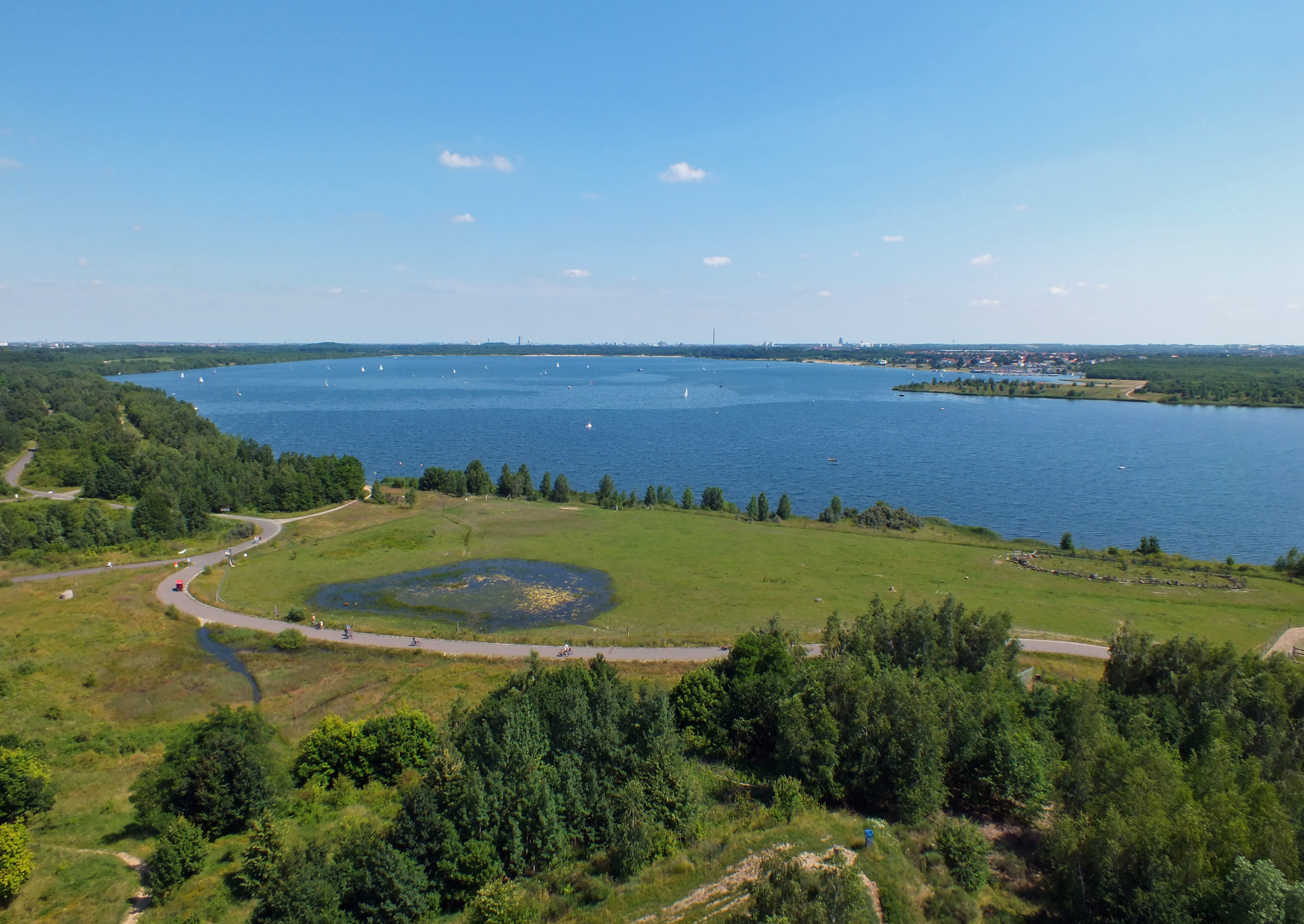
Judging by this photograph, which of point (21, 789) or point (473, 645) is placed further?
point (473, 645)

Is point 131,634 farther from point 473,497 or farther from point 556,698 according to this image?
point 473,497

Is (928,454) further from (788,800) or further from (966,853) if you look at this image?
(966,853)

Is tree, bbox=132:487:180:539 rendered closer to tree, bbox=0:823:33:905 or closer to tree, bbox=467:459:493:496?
tree, bbox=467:459:493:496

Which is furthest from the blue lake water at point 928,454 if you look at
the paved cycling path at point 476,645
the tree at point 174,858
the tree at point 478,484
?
the tree at point 174,858

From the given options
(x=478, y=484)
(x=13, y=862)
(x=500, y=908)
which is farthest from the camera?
(x=478, y=484)

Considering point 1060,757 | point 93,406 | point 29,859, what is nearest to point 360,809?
point 29,859

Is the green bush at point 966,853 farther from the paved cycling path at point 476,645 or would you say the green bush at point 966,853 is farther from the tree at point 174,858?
the tree at point 174,858

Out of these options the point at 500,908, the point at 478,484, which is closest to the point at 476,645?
the point at 500,908

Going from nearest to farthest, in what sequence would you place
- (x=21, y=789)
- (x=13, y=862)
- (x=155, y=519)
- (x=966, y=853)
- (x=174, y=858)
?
(x=966, y=853) < (x=13, y=862) < (x=174, y=858) < (x=21, y=789) < (x=155, y=519)
